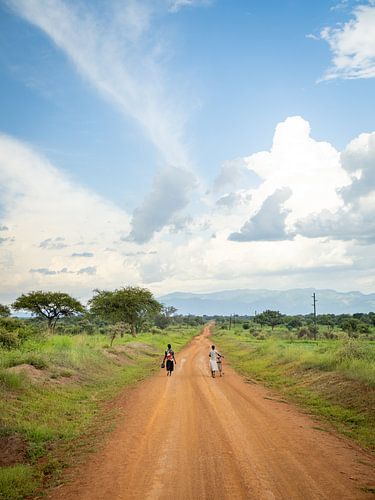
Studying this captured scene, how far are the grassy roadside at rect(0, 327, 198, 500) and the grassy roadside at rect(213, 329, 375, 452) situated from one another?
7633 millimetres

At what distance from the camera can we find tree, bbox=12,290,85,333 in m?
51.0

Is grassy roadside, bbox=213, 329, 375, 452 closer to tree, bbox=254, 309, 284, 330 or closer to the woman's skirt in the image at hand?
the woman's skirt

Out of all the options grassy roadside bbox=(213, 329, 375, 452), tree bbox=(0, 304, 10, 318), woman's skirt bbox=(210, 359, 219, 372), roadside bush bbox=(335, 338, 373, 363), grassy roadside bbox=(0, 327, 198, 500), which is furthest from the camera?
tree bbox=(0, 304, 10, 318)

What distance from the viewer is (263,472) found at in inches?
327

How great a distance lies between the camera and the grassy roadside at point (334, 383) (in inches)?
520

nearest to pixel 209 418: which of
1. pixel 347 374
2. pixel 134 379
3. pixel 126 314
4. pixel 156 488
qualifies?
pixel 156 488

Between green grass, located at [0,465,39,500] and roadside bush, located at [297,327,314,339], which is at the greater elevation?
roadside bush, located at [297,327,314,339]

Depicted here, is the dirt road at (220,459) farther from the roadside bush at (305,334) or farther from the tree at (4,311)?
the roadside bush at (305,334)

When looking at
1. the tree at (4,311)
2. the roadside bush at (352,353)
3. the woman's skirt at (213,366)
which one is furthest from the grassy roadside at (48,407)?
the tree at (4,311)

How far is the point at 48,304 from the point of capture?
52.2 m

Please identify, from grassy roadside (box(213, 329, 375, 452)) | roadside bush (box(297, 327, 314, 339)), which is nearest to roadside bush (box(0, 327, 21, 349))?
grassy roadside (box(213, 329, 375, 452))

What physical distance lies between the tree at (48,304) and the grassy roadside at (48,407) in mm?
26073

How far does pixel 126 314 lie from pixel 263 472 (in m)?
54.7

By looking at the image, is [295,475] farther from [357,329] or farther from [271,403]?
[357,329]
